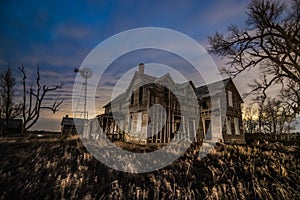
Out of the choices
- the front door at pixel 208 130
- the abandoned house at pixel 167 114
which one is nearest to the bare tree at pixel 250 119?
the abandoned house at pixel 167 114

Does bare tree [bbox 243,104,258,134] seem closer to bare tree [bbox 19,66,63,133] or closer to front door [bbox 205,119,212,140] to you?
front door [bbox 205,119,212,140]

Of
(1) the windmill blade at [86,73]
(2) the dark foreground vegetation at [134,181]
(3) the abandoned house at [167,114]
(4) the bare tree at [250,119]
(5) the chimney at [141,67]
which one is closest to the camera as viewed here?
(2) the dark foreground vegetation at [134,181]

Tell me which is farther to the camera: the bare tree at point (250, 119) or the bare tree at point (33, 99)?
the bare tree at point (250, 119)

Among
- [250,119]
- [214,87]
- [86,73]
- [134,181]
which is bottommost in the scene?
[134,181]

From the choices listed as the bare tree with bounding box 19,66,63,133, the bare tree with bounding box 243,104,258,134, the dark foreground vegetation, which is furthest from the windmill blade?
the bare tree with bounding box 243,104,258,134

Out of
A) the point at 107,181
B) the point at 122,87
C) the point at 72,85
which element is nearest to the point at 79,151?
the point at 107,181

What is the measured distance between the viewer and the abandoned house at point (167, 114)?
16078mm

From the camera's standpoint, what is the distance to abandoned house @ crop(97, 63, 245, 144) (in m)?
16.1

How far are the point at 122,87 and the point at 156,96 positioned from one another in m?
7.79

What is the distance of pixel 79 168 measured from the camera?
6.27 meters

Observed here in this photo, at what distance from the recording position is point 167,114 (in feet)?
55.1

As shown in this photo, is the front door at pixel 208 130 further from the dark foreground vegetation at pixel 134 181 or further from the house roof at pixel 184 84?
the dark foreground vegetation at pixel 134 181

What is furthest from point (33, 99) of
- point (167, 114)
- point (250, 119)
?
point (250, 119)

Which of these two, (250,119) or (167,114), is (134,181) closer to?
(167,114)
